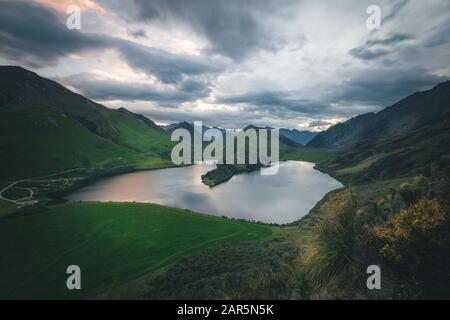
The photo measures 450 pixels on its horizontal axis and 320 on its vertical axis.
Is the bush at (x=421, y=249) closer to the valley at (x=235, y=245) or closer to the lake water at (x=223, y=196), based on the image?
the valley at (x=235, y=245)

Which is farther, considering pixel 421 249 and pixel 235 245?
pixel 235 245

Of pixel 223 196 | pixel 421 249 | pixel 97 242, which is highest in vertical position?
pixel 421 249

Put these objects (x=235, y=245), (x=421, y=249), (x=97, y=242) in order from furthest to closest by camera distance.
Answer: (x=97, y=242) → (x=235, y=245) → (x=421, y=249)

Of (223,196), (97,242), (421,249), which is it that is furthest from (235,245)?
(223,196)

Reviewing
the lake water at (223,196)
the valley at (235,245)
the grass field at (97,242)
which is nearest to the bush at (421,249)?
the valley at (235,245)

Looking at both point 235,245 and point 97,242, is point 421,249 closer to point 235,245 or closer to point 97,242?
point 235,245

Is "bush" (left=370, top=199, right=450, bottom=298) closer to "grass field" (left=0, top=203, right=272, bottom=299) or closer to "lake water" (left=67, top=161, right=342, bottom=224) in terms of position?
"grass field" (left=0, top=203, right=272, bottom=299)
